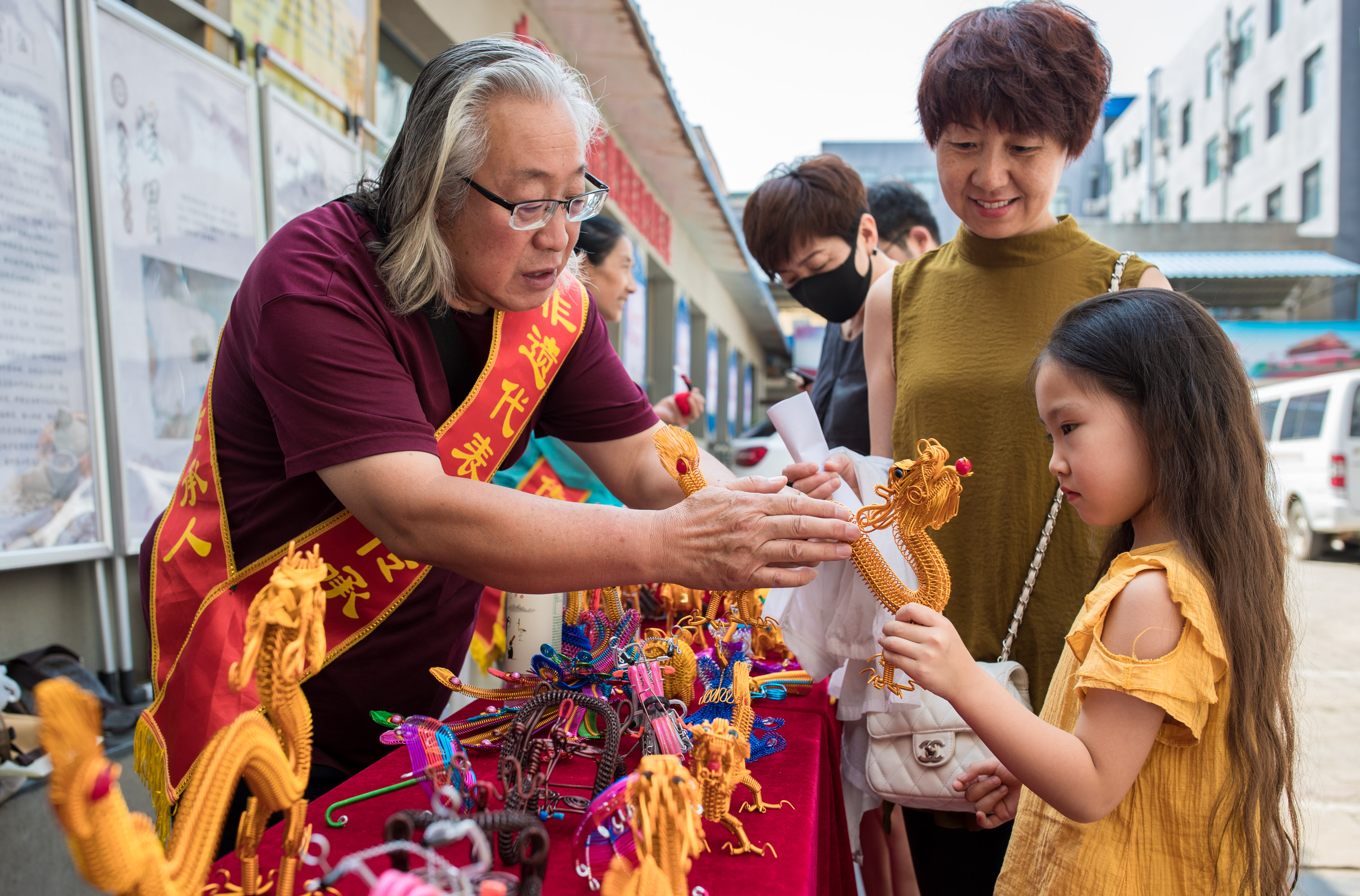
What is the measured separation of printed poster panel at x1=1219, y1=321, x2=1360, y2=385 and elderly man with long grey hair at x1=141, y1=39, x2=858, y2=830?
17.7m

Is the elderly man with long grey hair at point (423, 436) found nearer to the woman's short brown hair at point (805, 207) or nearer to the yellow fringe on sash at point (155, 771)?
the yellow fringe on sash at point (155, 771)

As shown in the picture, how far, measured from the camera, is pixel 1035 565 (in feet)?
5.27

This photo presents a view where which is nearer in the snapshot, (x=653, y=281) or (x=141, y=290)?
(x=141, y=290)

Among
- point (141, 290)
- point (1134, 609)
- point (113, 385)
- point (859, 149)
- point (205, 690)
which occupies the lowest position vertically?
point (205, 690)

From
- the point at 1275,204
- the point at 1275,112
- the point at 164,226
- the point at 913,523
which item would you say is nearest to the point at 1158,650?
the point at 913,523

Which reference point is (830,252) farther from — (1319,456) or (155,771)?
(1319,456)

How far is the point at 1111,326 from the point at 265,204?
321cm

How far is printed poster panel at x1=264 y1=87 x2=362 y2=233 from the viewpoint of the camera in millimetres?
3361

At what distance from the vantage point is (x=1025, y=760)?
3.60ft

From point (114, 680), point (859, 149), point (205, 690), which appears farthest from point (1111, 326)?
point (859, 149)

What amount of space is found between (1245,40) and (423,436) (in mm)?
30091

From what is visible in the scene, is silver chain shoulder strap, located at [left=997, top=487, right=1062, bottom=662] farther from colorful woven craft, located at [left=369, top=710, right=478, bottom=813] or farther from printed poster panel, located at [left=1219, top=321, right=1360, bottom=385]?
printed poster panel, located at [left=1219, top=321, right=1360, bottom=385]

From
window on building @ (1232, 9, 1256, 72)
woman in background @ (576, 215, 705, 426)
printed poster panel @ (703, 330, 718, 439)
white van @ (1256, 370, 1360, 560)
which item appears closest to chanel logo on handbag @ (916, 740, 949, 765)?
woman in background @ (576, 215, 705, 426)

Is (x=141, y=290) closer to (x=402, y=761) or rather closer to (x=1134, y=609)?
(x=402, y=761)
